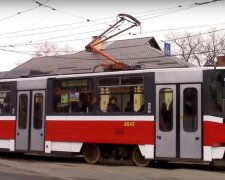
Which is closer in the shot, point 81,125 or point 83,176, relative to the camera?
point 83,176

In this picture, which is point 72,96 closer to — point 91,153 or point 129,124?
point 91,153

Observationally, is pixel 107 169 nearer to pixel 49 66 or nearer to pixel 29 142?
pixel 29 142

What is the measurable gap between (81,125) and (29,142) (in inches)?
87.0

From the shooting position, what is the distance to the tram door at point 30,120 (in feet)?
56.6

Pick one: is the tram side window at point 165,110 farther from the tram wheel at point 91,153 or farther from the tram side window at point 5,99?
the tram side window at point 5,99

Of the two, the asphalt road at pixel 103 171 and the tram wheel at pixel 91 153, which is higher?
the tram wheel at pixel 91 153

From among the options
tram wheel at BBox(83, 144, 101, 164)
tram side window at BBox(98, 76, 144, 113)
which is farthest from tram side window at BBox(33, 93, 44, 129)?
tram side window at BBox(98, 76, 144, 113)

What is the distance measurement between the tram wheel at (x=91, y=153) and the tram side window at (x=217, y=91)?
4.04 m

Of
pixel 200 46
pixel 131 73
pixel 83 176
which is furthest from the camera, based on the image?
pixel 200 46

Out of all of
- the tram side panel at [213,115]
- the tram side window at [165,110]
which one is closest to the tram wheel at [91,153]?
the tram side window at [165,110]

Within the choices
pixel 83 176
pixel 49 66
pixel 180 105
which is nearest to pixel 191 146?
pixel 180 105

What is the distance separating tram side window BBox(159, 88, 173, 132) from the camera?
14.7 m

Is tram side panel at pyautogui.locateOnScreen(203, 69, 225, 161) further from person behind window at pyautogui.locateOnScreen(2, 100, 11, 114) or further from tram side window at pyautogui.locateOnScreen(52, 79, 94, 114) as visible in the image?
person behind window at pyautogui.locateOnScreen(2, 100, 11, 114)

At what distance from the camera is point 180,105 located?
1456 centimetres
